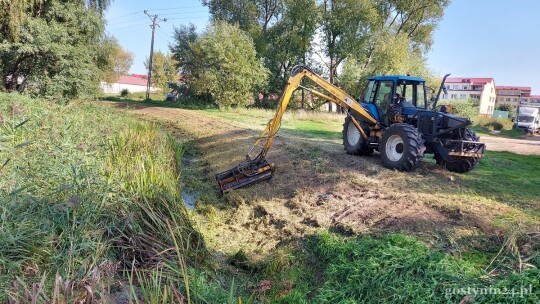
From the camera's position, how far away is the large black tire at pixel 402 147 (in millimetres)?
7273

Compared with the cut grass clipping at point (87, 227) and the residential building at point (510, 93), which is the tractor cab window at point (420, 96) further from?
the residential building at point (510, 93)

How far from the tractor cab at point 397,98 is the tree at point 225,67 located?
18.5 metres

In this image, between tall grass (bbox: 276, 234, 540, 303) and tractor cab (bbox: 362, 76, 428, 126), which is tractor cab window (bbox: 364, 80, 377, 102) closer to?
tractor cab (bbox: 362, 76, 428, 126)

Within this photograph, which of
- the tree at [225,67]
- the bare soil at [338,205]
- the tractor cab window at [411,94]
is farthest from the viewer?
the tree at [225,67]

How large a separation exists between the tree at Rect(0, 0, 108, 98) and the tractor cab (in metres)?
14.0

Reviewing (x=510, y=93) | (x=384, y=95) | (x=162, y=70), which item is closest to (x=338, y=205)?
(x=384, y=95)

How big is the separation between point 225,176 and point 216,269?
9.81ft

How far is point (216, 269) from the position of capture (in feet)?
15.2

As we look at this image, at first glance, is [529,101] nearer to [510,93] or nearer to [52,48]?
[510,93]

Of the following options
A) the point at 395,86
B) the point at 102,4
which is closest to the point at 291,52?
the point at 102,4

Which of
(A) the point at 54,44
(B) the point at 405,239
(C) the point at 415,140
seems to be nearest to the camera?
(B) the point at 405,239

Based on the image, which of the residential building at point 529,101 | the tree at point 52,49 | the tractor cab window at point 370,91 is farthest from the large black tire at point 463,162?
the residential building at point 529,101

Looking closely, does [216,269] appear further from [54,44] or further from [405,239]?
[54,44]

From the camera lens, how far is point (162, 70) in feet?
189
